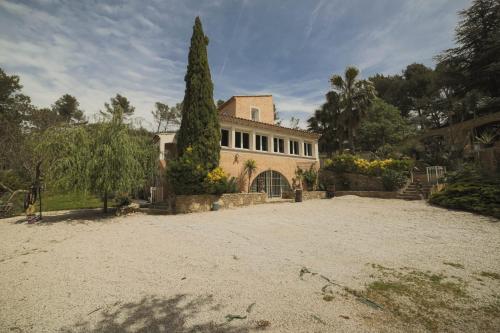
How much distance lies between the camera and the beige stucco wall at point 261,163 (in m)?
18.1

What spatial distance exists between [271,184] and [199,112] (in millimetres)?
9195

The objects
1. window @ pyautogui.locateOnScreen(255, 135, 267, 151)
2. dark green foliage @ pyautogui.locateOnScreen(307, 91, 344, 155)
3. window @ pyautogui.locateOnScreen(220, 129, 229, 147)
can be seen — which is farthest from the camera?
dark green foliage @ pyautogui.locateOnScreen(307, 91, 344, 155)

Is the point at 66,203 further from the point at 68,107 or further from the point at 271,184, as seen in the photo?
the point at 68,107

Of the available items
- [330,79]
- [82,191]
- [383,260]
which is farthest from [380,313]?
[330,79]

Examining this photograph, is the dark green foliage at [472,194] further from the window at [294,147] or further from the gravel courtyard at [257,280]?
the window at [294,147]

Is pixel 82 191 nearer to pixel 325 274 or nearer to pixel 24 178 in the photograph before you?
pixel 325 274

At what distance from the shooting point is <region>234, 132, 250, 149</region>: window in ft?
64.4

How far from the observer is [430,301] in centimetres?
365

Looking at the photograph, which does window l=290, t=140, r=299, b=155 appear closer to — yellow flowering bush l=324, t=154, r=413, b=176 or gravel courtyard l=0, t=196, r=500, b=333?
yellow flowering bush l=324, t=154, r=413, b=176

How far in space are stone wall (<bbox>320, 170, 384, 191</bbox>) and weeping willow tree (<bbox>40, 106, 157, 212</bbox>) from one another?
17.4 m

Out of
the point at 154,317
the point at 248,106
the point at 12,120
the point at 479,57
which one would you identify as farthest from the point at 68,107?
the point at 479,57

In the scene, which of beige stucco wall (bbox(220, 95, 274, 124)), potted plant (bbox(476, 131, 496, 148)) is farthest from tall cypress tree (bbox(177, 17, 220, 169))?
potted plant (bbox(476, 131, 496, 148))

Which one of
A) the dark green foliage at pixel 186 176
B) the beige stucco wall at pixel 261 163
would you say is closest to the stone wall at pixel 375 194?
the beige stucco wall at pixel 261 163

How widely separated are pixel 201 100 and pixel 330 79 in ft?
61.1
